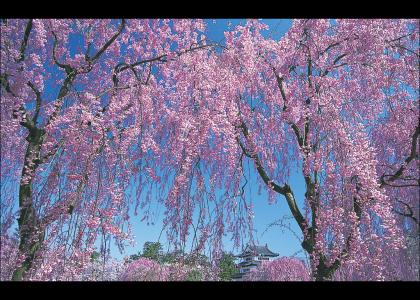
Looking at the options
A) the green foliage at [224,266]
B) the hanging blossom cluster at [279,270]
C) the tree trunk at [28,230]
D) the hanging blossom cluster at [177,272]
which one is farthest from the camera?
the hanging blossom cluster at [279,270]

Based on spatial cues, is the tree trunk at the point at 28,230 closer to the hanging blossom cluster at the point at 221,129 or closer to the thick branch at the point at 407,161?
the hanging blossom cluster at the point at 221,129

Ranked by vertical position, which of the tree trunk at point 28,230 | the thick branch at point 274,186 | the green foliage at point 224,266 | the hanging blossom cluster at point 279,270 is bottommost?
the hanging blossom cluster at point 279,270

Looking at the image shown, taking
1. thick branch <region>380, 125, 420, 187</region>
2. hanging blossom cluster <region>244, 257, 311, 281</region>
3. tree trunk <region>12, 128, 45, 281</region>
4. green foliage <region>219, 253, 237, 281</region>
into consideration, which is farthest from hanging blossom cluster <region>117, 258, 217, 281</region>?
hanging blossom cluster <region>244, 257, 311, 281</region>

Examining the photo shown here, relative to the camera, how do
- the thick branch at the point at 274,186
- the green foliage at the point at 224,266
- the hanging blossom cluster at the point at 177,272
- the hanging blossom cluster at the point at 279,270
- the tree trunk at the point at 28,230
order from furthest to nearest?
the hanging blossom cluster at the point at 279,270, the thick branch at the point at 274,186, the green foliage at the point at 224,266, the hanging blossom cluster at the point at 177,272, the tree trunk at the point at 28,230

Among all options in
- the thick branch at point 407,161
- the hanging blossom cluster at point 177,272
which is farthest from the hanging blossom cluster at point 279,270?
the hanging blossom cluster at point 177,272

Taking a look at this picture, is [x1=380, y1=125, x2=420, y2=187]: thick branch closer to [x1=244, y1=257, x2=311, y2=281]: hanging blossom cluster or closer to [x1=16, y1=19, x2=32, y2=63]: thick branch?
[x1=16, y1=19, x2=32, y2=63]: thick branch

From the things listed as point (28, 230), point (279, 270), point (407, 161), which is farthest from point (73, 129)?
point (279, 270)

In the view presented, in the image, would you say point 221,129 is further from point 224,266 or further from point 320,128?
point 224,266

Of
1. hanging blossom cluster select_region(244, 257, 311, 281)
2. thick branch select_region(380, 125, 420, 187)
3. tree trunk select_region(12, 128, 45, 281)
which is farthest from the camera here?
hanging blossom cluster select_region(244, 257, 311, 281)

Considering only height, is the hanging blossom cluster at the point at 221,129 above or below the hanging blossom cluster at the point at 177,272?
above

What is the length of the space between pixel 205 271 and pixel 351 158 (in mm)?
1806

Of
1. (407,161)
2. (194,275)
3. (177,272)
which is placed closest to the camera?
(177,272)
